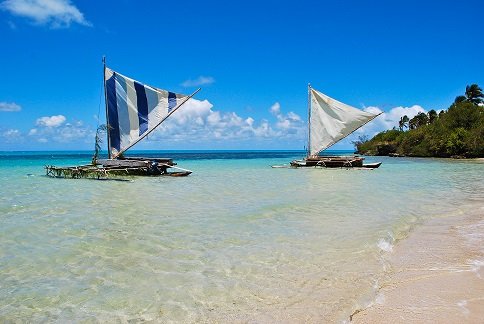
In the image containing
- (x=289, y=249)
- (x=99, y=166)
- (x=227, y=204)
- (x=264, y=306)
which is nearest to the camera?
(x=264, y=306)

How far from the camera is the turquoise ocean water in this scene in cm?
538

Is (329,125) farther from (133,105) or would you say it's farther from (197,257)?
(197,257)

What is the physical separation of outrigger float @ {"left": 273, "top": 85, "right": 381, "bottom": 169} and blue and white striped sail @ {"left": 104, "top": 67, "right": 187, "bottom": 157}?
15.6m

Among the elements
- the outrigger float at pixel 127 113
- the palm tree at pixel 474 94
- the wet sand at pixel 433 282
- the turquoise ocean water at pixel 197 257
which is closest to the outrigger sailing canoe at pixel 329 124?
the outrigger float at pixel 127 113

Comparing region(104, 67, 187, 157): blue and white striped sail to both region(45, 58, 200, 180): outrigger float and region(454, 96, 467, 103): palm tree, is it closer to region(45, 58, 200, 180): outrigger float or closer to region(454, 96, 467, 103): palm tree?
region(45, 58, 200, 180): outrigger float

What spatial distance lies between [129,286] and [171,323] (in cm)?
150

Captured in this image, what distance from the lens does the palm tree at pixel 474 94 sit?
3297 inches

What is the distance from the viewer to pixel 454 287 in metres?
5.80

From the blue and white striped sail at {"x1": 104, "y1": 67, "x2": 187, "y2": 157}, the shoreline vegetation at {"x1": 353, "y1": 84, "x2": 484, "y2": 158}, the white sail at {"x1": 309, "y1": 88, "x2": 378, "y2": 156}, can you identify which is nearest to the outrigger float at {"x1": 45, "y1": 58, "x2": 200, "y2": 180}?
the blue and white striped sail at {"x1": 104, "y1": 67, "x2": 187, "y2": 157}

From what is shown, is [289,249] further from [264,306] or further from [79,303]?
[79,303]

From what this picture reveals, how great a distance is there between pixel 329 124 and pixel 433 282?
32705 mm

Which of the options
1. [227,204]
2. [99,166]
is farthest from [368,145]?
[227,204]

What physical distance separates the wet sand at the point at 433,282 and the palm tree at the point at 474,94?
86.7 metres

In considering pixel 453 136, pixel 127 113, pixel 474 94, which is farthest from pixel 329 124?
pixel 474 94
